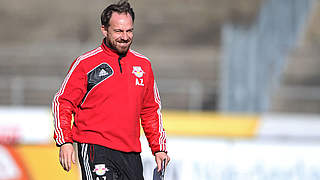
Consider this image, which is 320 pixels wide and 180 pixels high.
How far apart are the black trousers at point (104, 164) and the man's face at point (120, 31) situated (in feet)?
1.79

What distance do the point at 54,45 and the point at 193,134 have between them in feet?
20.3

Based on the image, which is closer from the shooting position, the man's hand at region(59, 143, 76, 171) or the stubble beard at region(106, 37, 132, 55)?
the man's hand at region(59, 143, 76, 171)

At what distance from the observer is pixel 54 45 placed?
13148mm

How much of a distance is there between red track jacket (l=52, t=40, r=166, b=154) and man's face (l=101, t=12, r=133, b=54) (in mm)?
72

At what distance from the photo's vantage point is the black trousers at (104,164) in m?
3.41

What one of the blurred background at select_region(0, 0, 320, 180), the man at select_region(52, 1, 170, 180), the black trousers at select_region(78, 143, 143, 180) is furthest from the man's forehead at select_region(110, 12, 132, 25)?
the blurred background at select_region(0, 0, 320, 180)

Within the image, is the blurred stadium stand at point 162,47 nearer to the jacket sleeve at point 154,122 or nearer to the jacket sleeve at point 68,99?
the jacket sleeve at point 154,122

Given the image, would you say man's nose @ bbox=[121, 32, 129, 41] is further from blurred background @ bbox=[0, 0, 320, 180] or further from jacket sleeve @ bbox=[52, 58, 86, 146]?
blurred background @ bbox=[0, 0, 320, 180]

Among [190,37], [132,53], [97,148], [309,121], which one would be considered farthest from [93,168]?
[190,37]

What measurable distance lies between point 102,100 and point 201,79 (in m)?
9.65

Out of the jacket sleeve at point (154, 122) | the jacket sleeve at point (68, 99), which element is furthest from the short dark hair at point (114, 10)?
the jacket sleeve at point (154, 122)

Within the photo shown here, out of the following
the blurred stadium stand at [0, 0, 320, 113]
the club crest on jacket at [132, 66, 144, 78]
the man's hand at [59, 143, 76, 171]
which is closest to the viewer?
the man's hand at [59, 143, 76, 171]

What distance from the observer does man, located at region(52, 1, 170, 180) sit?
3385 millimetres

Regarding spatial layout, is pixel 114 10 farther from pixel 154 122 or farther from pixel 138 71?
pixel 154 122
